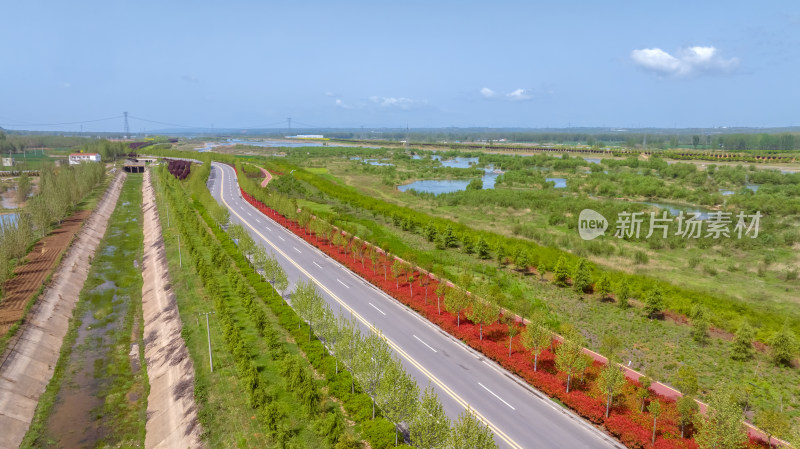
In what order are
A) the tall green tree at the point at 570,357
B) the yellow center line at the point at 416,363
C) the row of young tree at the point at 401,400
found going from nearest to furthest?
the row of young tree at the point at 401,400 < the yellow center line at the point at 416,363 < the tall green tree at the point at 570,357

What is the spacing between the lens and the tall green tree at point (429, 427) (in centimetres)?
1981

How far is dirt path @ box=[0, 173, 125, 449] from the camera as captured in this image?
91.7ft

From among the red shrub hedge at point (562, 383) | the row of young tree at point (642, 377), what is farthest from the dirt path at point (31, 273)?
the row of young tree at point (642, 377)

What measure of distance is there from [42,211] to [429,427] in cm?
7377

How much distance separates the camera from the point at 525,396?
2683cm

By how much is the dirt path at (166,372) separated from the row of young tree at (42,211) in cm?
1457

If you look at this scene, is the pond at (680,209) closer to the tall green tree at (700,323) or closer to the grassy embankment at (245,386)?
the tall green tree at (700,323)

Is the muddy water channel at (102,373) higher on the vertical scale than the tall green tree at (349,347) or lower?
lower

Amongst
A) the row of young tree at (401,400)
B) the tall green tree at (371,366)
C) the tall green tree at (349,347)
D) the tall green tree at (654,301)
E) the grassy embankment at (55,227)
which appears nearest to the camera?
the row of young tree at (401,400)

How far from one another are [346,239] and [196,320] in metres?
21.5

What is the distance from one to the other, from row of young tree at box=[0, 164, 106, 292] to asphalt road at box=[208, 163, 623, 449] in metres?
34.0

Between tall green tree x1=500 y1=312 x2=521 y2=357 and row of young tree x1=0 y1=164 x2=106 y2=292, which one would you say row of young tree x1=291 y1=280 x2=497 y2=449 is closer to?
tall green tree x1=500 y1=312 x2=521 y2=357

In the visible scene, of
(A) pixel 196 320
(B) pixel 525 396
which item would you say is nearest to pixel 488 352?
(B) pixel 525 396

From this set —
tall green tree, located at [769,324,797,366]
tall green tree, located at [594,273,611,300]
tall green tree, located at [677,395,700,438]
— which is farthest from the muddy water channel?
tall green tree, located at [769,324,797,366]
